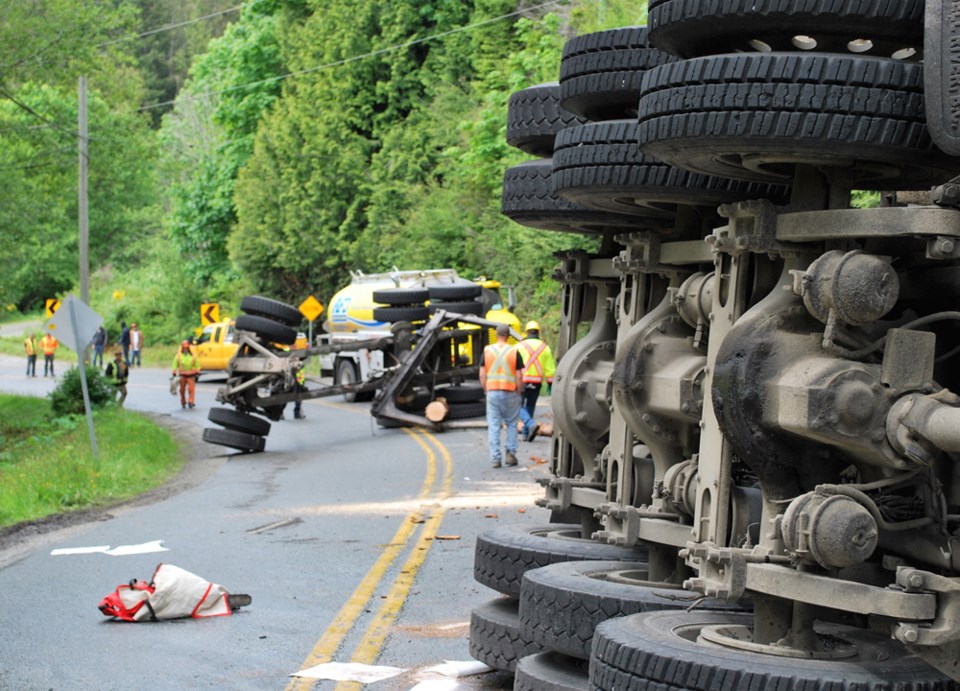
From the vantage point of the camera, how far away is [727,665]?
5.12 m

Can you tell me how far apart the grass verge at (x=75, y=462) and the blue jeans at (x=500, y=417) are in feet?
14.3

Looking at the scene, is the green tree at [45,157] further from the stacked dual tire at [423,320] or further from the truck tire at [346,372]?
the stacked dual tire at [423,320]

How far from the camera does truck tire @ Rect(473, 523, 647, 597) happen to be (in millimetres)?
7691

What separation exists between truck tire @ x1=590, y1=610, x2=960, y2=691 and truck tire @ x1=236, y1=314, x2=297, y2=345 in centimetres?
1934

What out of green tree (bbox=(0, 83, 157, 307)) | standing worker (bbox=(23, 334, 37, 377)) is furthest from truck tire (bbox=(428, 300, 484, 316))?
standing worker (bbox=(23, 334, 37, 377))

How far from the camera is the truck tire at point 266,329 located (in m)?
24.9

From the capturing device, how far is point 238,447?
2448 cm

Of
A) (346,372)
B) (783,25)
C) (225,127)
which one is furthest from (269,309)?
(225,127)

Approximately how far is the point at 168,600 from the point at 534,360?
567 inches

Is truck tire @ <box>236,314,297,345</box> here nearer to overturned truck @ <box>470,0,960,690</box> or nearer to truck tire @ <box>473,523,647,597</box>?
truck tire @ <box>473,523,647,597</box>

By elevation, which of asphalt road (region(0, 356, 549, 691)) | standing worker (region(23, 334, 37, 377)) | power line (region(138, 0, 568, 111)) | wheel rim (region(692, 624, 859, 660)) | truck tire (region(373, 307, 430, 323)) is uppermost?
power line (region(138, 0, 568, 111))

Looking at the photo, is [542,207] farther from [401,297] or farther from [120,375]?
[120,375]

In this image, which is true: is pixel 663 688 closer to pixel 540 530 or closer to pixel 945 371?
pixel 945 371

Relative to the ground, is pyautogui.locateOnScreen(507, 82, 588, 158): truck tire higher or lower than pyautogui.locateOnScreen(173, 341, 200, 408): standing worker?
higher
